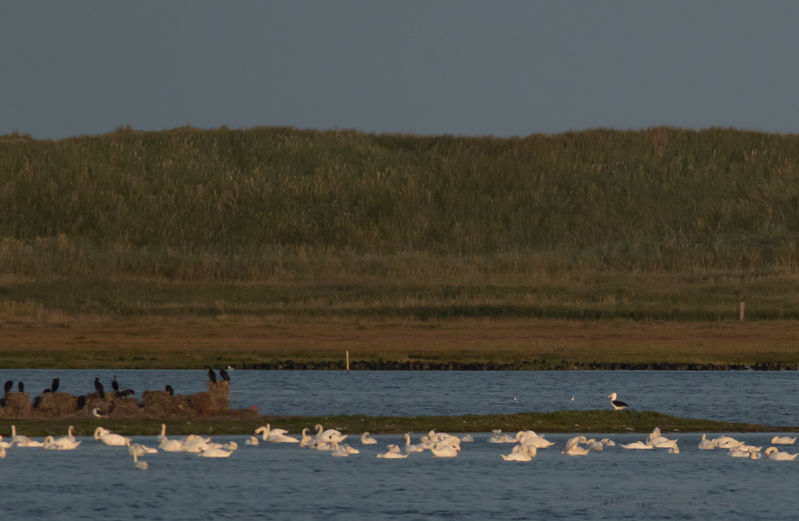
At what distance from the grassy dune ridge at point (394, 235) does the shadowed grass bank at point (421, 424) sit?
66.9 ft

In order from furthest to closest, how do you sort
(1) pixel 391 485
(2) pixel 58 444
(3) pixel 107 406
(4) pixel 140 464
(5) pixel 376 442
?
(3) pixel 107 406, (5) pixel 376 442, (2) pixel 58 444, (4) pixel 140 464, (1) pixel 391 485

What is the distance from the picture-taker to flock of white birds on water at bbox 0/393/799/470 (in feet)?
91.9

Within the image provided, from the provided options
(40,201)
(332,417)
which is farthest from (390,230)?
(332,417)

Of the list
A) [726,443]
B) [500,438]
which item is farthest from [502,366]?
[726,443]

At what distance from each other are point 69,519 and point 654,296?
51416 millimetres

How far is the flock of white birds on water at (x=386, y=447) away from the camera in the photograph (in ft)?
91.9

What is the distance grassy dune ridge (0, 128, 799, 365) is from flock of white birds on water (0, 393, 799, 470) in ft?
78.7

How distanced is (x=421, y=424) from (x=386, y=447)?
2.71 meters

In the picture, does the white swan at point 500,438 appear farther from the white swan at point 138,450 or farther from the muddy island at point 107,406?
the white swan at point 138,450

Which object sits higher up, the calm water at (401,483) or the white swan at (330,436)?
the white swan at (330,436)

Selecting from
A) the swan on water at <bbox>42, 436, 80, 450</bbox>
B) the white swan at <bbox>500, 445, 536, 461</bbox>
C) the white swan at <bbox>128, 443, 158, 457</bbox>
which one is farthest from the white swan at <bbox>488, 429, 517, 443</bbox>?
the swan on water at <bbox>42, 436, 80, 450</bbox>

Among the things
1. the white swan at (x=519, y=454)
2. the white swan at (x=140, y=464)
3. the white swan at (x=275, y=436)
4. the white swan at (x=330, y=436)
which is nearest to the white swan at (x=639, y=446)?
the white swan at (x=519, y=454)

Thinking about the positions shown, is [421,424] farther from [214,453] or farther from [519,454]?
[214,453]

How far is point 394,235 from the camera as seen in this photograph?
100 metres
